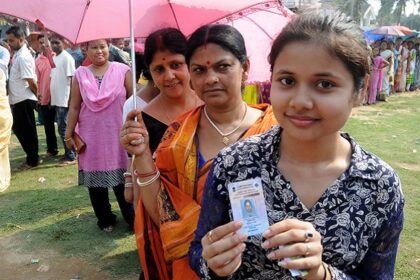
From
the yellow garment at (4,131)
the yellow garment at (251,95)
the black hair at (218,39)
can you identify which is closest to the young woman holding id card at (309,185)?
the black hair at (218,39)

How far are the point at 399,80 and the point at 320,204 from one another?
1503 cm

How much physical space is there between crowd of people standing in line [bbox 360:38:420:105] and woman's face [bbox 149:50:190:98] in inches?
424

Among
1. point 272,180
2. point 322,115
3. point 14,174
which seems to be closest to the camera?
point 322,115

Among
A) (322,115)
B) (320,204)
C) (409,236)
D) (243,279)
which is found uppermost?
(322,115)

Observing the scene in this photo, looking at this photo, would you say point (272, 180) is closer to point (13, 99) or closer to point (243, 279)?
point (243, 279)

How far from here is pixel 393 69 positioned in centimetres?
1378

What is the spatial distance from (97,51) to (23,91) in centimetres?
293

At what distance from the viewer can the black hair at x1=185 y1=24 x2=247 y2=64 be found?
1.90 metres

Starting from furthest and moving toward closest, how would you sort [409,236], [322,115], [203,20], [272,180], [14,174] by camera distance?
[14,174] < [409,236] < [203,20] < [272,180] < [322,115]

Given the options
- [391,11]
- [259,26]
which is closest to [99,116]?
[259,26]

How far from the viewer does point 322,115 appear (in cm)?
111

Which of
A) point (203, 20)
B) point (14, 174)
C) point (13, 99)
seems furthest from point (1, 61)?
point (203, 20)

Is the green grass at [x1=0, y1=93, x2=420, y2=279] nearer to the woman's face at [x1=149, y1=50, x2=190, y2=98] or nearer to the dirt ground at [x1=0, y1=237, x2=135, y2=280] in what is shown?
the dirt ground at [x1=0, y1=237, x2=135, y2=280]

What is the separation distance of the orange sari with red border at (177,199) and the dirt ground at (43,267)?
1693 mm
